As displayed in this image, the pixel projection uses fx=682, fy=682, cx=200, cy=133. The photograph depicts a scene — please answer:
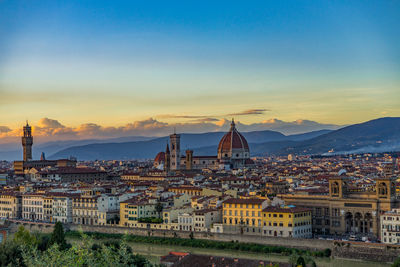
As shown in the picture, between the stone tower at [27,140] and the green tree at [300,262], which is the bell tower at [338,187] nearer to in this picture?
the green tree at [300,262]

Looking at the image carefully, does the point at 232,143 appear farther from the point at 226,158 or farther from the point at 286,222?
the point at 286,222

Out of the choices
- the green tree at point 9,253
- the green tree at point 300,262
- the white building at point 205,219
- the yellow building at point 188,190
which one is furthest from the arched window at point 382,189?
the green tree at point 9,253

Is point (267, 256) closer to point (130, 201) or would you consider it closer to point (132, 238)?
point (132, 238)

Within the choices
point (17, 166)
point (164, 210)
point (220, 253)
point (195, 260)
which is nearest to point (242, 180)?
point (164, 210)

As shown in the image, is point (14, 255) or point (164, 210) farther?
point (164, 210)

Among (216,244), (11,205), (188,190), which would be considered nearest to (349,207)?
(216,244)

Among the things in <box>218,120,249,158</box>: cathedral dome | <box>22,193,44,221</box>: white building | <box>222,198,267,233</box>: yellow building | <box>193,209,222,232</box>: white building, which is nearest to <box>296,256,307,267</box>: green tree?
<box>222,198,267,233</box>: yellow building
